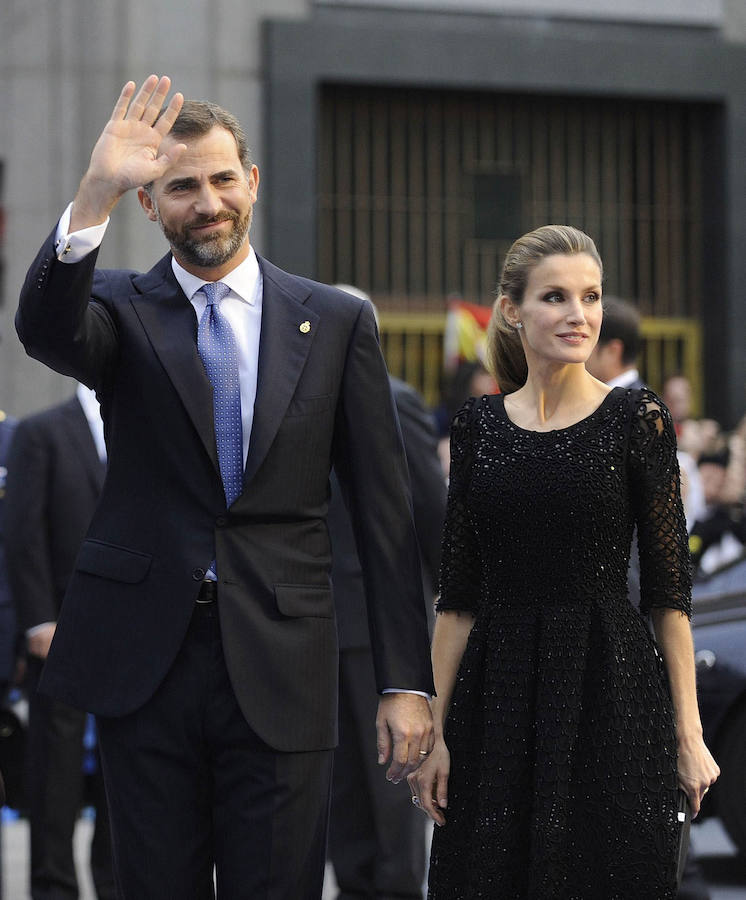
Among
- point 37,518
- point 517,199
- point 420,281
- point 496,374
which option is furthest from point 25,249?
point 496,374

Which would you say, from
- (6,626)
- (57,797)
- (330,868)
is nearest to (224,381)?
(57,797)

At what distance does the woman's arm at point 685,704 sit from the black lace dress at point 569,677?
3 cm

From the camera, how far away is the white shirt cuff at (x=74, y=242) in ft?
11.6

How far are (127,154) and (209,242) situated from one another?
12.6 inches

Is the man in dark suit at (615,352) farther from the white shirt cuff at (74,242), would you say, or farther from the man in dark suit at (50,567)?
the white shirt cuff at (74,242)

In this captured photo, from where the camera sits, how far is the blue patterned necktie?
3783mm

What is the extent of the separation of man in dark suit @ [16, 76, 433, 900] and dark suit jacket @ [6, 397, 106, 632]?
272cm

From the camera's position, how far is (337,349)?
396cm

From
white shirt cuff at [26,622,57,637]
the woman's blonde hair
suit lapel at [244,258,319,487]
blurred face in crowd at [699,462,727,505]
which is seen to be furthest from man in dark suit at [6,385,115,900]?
blurred face in crowd at [699,462,727,505]

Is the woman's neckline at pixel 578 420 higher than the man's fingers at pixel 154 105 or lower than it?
lower

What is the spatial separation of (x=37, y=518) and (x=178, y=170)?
3.05 meters

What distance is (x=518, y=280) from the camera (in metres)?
4.14

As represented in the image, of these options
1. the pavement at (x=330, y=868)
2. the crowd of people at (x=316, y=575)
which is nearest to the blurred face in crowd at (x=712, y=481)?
the pavement at (x=330, y=868)

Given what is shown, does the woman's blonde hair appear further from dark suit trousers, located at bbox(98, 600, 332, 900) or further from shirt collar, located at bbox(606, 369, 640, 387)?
shirt collar, located at bbox(606, 369, 640, 387)
